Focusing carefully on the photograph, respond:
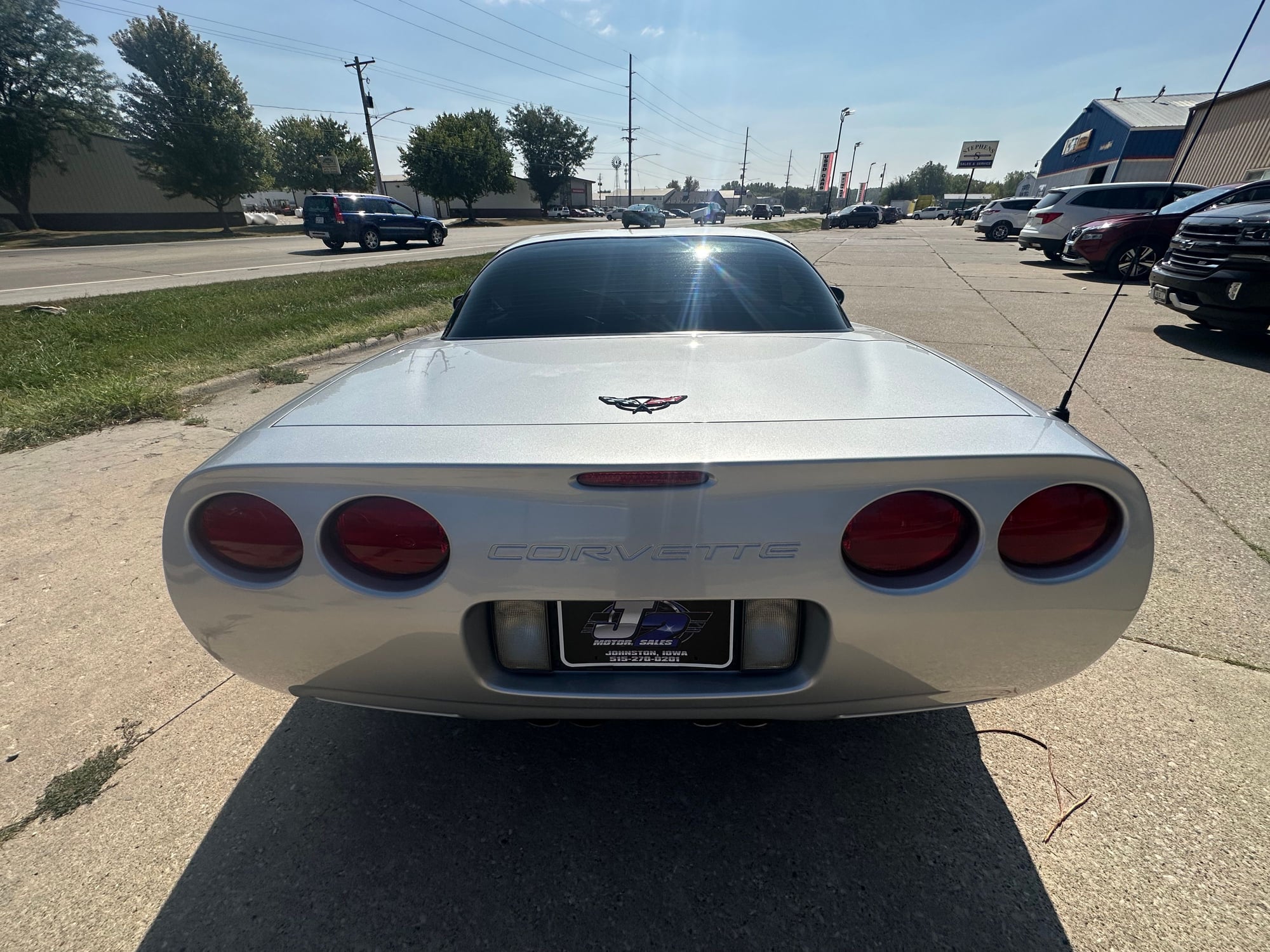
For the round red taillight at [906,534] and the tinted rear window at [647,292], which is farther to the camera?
the tinted rear window at [647,292]

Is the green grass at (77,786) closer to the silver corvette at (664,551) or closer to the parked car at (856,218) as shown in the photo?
the silver corvette at (664,551)

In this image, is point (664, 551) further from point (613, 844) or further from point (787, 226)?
point (787, 226)

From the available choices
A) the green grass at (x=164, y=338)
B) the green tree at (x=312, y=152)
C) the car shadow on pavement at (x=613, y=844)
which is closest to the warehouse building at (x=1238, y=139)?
the green grass at (x=164, y=338)

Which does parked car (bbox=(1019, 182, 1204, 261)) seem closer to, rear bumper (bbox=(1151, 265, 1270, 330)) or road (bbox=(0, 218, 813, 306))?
rear bumper (bbox=(1151, 265, 1270, 330))

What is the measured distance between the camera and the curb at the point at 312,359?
511 centimetres

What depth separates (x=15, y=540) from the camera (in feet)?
9.35

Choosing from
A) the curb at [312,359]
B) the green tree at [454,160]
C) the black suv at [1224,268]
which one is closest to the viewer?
the curb at [312,359]

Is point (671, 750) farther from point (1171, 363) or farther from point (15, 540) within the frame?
point (1171, 363)

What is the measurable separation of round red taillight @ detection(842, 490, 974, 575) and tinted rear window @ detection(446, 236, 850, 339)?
1.14 m

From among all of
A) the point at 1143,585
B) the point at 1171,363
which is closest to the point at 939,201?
the point at 1171,363

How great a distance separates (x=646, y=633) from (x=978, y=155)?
253 feet

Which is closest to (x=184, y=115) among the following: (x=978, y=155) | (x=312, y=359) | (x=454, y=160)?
(x=454, y=160)

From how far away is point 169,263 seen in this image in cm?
1563

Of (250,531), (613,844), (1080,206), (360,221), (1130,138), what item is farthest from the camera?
(1130,138)
